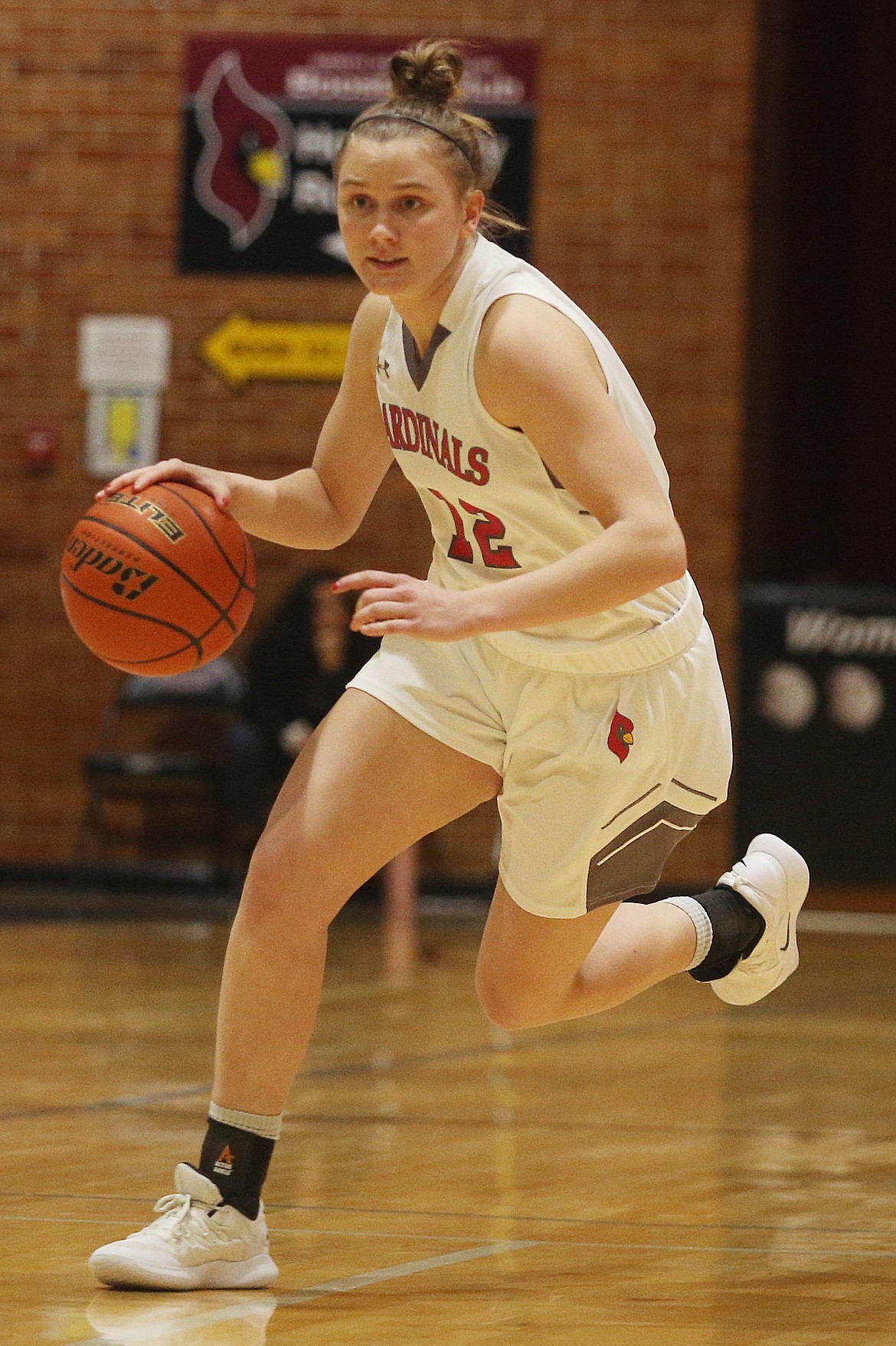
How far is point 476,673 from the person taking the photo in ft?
8.91

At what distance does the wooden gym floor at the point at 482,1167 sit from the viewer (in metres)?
A: 2.43

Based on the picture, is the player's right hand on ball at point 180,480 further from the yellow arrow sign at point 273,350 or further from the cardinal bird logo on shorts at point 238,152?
the cardinal bird logo on shorts at point 238,152

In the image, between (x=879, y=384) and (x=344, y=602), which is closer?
(x=344, y=602)

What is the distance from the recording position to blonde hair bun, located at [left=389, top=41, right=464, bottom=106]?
2641mm

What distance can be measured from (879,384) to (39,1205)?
7.34 meters

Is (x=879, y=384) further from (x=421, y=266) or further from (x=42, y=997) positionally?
(x=421, y=266)

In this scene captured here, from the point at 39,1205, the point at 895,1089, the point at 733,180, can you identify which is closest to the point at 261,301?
the point at 733,180

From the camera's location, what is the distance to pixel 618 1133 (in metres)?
3.74

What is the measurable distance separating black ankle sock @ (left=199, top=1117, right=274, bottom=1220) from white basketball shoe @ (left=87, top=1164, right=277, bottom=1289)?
0.01 metres

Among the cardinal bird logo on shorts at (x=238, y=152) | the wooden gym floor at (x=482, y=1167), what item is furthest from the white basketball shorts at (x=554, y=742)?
the cardinal bird logo on shorts at (x=238, y=152)

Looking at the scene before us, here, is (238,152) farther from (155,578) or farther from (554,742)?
(554,742)

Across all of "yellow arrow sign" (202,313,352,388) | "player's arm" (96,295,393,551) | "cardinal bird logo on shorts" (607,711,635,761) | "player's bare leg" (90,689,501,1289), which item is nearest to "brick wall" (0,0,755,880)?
"yellow arrow sign" (202,313,352,388)

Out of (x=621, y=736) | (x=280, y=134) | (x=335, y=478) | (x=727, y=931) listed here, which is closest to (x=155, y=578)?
(x=335, y=478)

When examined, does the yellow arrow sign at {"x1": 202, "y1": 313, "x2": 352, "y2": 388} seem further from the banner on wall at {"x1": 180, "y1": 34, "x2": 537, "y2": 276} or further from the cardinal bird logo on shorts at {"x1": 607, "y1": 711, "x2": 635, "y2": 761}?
the cardinal bird logo on shorts at {"x1": 607, "y1": 711, "x2": 635, "y2": 761}
